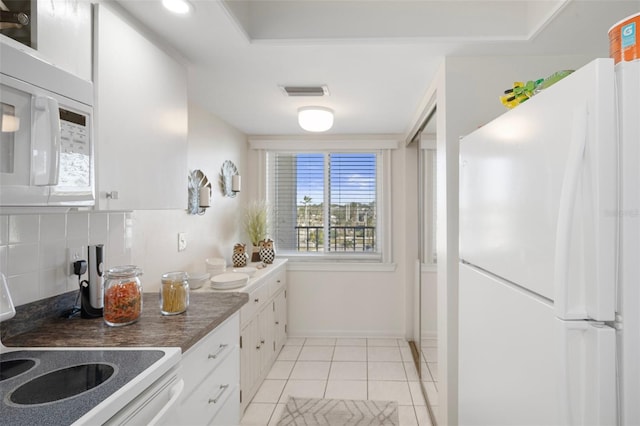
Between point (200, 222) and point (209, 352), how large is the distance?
1537 millimetres

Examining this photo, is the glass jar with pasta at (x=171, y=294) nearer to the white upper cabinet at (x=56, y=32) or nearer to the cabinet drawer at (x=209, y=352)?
the cabinet drawer at (x=209, y=352)

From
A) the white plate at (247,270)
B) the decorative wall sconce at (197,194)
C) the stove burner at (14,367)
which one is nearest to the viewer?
the stove burner at (14,367)

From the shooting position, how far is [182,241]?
255cm

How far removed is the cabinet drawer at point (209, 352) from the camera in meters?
1.34

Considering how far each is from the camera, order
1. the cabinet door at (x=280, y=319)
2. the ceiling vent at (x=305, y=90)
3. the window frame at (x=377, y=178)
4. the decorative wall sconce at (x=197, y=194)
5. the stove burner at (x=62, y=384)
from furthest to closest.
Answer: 1. the window frame at (x=377, y=178)
2. the cabinet door at (x=280, y=319)
3. the decorative wall sconce at (x=197, y=194)
4. the ceiling vent at (x=305, y=90)
5. the stove burner at (x=62, y=384)

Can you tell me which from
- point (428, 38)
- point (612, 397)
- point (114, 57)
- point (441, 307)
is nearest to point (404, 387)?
point (441, 307)

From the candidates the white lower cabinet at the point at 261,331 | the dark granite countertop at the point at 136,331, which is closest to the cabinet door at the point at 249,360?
the white lower cabinet at the point at 261,331

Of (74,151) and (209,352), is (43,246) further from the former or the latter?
(209,352)

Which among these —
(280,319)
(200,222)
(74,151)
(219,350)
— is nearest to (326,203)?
(280,319)

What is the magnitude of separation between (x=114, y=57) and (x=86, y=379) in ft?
3.75

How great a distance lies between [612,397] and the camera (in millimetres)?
746

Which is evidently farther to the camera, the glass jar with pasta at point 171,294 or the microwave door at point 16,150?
the glass jar with pasta at point 171,294

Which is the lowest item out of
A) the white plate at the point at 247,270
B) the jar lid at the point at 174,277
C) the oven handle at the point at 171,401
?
the oven handle at the point at 171,401

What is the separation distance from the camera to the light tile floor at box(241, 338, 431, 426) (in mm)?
2566
